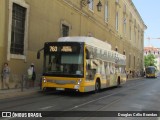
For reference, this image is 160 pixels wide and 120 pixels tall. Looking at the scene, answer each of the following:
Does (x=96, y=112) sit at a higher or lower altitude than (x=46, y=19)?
lower

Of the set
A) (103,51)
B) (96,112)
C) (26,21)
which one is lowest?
(96,112)

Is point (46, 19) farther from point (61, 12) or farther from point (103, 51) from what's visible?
point (103, 51)

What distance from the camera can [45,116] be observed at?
12203mm

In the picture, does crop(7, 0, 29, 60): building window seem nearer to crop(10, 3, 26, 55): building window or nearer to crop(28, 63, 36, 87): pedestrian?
crop(10, 3, 26, 55): building window

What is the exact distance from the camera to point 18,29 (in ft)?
81.5

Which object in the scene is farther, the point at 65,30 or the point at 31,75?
the point at 65,30

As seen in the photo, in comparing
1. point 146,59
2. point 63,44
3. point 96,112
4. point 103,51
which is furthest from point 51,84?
point 146,59

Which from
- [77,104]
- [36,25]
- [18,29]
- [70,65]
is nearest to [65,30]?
[36,25]

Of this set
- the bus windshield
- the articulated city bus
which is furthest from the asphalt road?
the bus windshield

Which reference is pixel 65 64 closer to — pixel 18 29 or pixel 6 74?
pixel 6 74

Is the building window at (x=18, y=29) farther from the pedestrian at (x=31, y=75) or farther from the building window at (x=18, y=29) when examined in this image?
the pedestrian at (x=31, y=75)

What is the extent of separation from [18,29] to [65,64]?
555cm

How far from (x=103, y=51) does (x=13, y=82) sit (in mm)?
6281

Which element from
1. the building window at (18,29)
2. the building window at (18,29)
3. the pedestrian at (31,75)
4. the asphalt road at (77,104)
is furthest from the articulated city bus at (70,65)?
the building window at (18,29)
